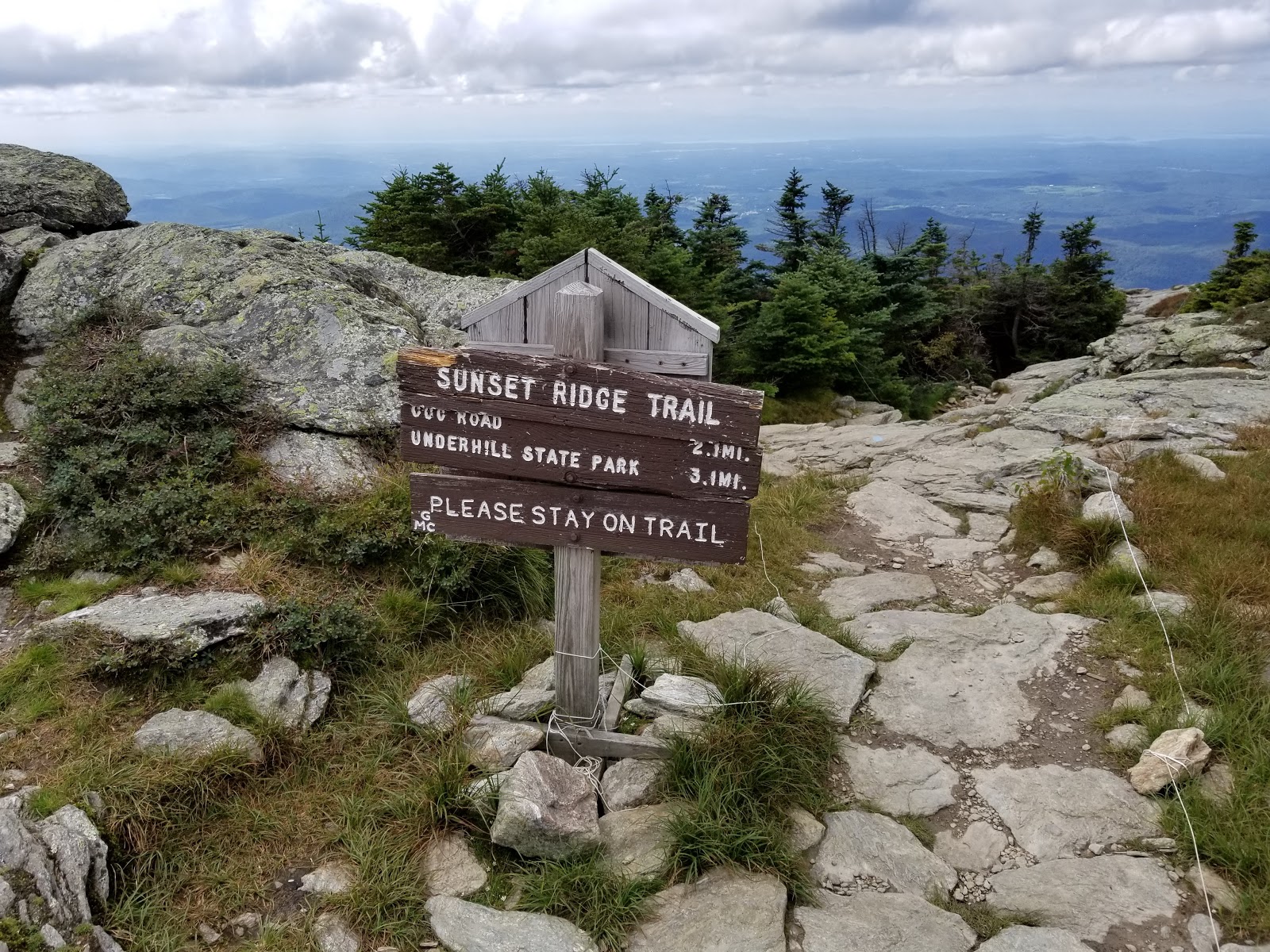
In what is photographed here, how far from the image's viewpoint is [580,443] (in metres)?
4.02

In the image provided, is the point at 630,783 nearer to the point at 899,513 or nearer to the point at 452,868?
the point at 452,868

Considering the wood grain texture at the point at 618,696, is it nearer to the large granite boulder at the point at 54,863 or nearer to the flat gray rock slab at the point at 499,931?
the flat gray rock slab at the point at 499,931

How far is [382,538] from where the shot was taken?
235 inches

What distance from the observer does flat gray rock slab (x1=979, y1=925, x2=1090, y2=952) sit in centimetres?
348

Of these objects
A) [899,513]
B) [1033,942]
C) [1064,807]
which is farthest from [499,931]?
[899,513]

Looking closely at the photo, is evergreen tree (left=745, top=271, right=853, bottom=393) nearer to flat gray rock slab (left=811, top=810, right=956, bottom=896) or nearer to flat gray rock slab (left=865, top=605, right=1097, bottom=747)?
flat gray rock slab (left=865, top=605, right=1097, bottom=747)

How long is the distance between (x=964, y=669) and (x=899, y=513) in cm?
379

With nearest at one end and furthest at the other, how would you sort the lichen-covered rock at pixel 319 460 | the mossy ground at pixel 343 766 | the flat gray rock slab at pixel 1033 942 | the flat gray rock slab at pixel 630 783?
the flat gray rock slab at pixel 1033 942 < the mossy ground at pixel 343 766 < the flat gray rock slab at pixel 630 783 < the lichen-covered rock at pixel 319 460

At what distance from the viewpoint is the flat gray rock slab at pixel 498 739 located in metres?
4.45

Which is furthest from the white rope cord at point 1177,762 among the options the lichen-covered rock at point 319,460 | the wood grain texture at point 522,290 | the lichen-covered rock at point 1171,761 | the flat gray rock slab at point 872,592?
the lichen-covered rock at point 319,460

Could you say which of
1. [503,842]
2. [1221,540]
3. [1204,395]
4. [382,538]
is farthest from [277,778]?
[1204,395]

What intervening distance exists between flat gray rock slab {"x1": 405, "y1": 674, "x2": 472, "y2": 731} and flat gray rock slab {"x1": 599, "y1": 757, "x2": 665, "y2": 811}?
0.58 meters

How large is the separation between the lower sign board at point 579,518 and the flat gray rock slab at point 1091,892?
210 cm

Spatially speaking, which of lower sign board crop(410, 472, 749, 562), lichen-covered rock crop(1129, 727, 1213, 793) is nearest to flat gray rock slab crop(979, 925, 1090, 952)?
lichen-covered rock crop(1129, 727, 1213, 793)
